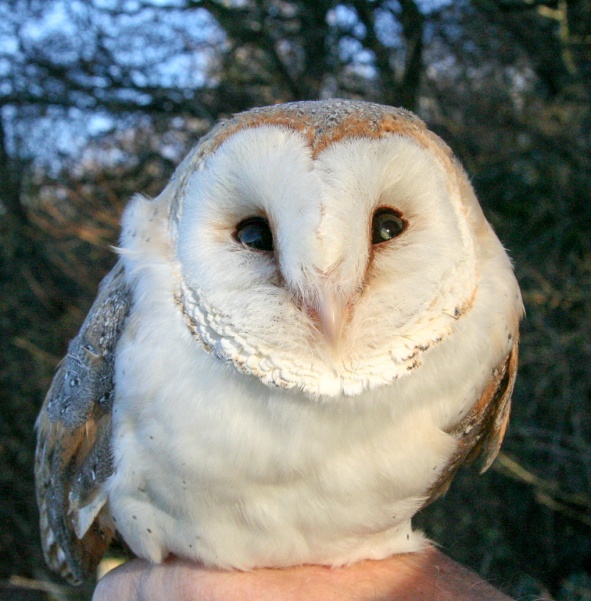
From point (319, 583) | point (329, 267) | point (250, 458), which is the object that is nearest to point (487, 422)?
point (319, 583)

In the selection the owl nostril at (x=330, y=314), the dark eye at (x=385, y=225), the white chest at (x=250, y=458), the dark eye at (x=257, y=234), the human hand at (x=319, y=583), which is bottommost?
the human hand at (x=319, y=583)

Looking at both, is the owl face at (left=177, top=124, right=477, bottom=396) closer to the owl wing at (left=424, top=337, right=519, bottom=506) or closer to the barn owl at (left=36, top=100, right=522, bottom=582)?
the barn owl at (left=36, top=100, right=522, bottom=582)

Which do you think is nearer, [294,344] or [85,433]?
[294,344]

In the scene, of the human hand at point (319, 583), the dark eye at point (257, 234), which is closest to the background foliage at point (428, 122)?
the human hand at point (319, 583)

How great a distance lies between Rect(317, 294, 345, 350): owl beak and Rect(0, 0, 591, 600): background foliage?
Answer: 289 centimetres

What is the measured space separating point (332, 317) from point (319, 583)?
827mm

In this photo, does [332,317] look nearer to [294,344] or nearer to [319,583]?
[294,344]

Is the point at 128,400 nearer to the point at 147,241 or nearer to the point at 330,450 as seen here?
the point at 147,241

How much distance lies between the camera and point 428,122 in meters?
4.63

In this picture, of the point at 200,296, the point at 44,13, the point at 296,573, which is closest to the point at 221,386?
the point at 200,296

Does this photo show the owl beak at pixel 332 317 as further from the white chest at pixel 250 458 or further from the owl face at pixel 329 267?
the white chest at pixel 250 458

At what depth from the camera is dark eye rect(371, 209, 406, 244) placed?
1.23 meters

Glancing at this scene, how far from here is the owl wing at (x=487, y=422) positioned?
151cm

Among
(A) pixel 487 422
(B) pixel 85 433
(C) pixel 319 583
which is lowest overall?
(C) pixel 319 583
